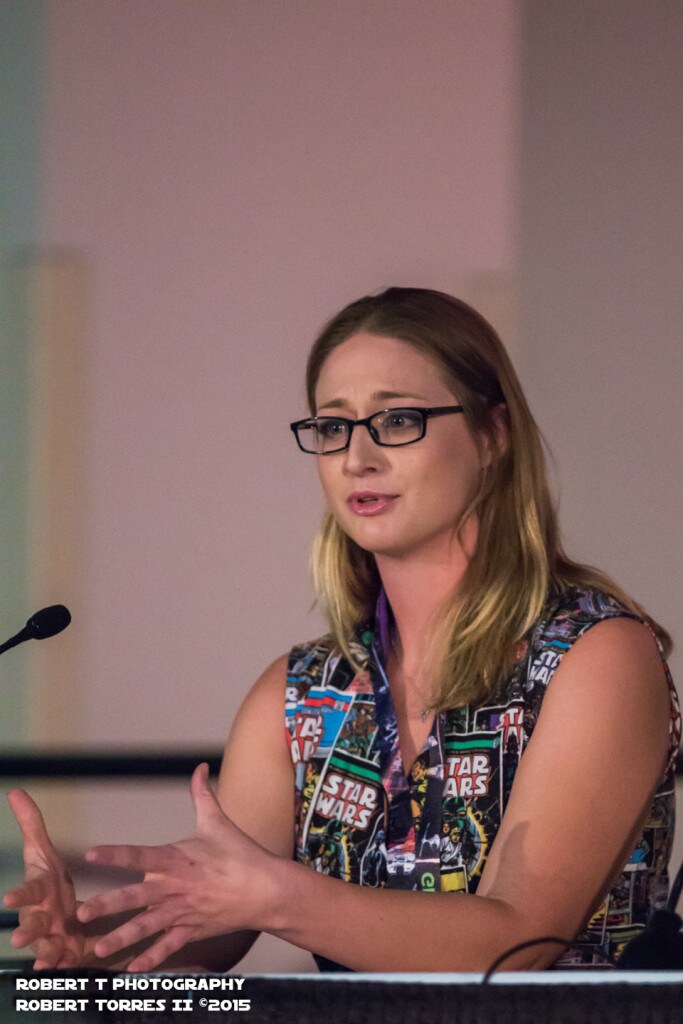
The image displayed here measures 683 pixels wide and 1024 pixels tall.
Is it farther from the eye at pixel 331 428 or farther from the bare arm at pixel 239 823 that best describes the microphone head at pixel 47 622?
the eye at pixel 331 428

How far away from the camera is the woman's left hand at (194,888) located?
1.02 m

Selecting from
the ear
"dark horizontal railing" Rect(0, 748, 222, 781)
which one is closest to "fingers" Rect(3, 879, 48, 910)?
the ear

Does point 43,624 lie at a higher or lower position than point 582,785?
higher

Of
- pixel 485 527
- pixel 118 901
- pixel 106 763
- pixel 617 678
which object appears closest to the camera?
pixel 118 901

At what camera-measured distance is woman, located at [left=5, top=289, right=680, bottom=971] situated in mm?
1290

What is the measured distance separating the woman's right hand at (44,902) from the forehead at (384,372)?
689 millimetres

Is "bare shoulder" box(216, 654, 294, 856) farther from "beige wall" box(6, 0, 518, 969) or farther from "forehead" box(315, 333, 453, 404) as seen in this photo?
"beige wall" box(6, 0, 518, 969)

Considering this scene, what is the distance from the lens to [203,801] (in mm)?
1097

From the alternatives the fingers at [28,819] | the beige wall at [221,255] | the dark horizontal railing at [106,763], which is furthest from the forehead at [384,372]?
the dark horizontal railing at [106,763]

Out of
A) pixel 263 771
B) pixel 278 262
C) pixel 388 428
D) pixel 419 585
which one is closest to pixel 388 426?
pixel 388 428

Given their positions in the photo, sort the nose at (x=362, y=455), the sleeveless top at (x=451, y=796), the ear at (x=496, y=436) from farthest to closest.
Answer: the ear at (x=496, y=436) < the nose at (x=362, y=455) < the sleeveless top at (x=451, y=796)

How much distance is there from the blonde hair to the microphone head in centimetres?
52

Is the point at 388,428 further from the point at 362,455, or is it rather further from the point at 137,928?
the point at 137,928

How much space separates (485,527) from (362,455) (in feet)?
0.67
